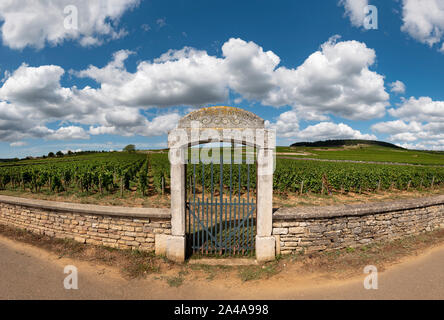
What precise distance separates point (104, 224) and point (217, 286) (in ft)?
12.2

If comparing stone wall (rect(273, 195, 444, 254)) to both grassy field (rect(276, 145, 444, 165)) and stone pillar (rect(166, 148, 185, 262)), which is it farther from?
grassy field (rect(276, 145, 444, 165))

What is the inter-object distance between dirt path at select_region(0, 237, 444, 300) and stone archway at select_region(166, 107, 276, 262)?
83 centimetres

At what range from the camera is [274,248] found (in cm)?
538

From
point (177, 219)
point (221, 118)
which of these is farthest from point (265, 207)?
point (221, 118)

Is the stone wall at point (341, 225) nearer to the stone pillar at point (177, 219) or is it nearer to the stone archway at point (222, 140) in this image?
the stone archway at point (222, 140)

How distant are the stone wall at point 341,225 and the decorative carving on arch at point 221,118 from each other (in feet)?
8.60

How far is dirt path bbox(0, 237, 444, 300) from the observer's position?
4.18m

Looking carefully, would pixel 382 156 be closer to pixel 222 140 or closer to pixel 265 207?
pixel 265 207

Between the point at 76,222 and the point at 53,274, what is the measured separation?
62.0 inches
